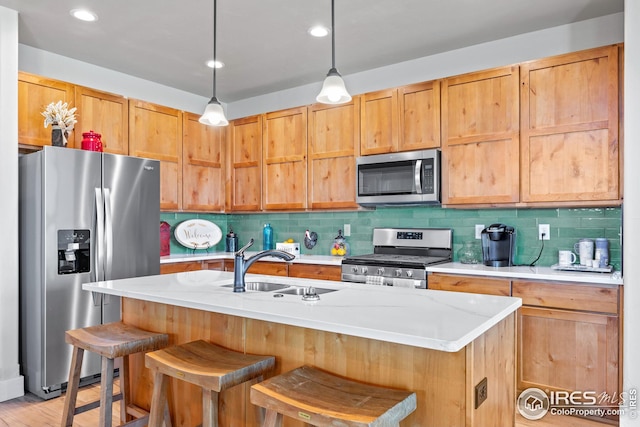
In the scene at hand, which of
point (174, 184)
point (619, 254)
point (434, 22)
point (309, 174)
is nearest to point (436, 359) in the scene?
point (619, 254)

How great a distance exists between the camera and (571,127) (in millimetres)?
2936

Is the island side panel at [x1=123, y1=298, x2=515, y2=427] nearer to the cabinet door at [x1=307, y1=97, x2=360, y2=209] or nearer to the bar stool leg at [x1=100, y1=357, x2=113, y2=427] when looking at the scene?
the bar stool leg at [x1=100, y1=357, x2=113, y2=427]

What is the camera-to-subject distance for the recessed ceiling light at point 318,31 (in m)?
3.19

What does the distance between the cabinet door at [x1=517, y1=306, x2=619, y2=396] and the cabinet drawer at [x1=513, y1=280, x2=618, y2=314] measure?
0.13ft

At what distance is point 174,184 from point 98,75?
1.20 metres

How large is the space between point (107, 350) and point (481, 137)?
2805 millimetres

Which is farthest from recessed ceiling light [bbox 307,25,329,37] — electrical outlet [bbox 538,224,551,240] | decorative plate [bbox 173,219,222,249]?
decorative plate [bbox 173,219,222,249]

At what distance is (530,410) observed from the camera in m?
2.78

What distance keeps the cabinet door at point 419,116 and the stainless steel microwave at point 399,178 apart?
10cm

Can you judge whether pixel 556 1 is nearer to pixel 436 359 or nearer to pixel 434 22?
pixel 434 22

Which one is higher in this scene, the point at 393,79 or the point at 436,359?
the point at 393,79

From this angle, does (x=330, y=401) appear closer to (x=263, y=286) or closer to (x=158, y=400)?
(x=158, y=400)

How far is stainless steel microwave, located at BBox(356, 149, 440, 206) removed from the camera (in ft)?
11.4

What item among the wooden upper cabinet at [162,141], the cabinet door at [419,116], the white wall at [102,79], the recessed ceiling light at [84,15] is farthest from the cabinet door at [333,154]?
the recessed ceiling light at [84,15]
